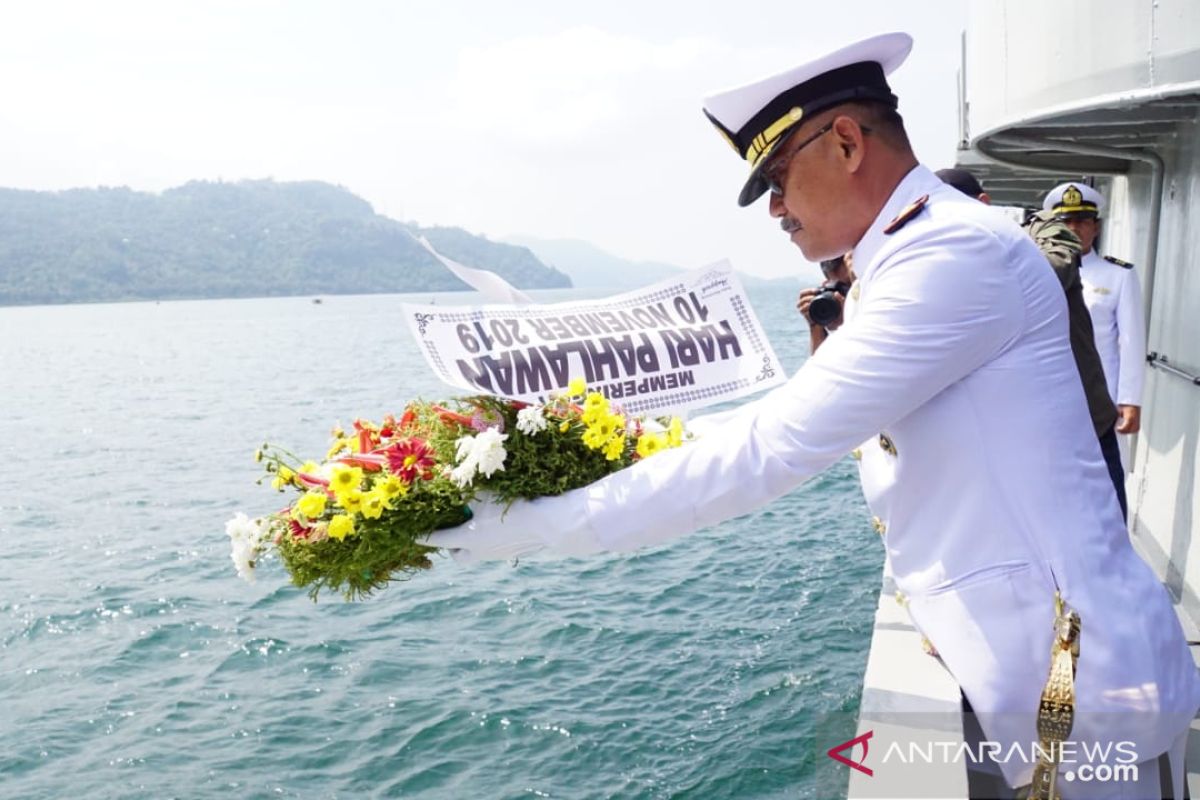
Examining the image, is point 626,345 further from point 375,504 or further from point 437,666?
point 437,666

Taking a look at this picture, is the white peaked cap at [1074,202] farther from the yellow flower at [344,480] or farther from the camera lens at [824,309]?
the yellow flower at [344,480]

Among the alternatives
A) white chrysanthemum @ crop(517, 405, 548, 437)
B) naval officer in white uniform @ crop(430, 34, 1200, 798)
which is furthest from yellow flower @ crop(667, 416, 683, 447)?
naval officer in white uniform @ crop(430, 34, 1200, 798)

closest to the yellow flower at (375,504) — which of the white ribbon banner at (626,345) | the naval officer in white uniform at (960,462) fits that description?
the white ribbon banner at (626,345)

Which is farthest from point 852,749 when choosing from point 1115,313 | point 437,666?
point 437,666

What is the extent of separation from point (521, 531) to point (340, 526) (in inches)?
19.3

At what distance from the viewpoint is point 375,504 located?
233 cm

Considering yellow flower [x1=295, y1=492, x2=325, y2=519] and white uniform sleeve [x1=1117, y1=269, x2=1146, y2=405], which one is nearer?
yellow flower [x1=295, y1=492, x2=325, y2=519]

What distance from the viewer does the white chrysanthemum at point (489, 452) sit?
7.43 feet

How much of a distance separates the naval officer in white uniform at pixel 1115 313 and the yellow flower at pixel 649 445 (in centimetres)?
488

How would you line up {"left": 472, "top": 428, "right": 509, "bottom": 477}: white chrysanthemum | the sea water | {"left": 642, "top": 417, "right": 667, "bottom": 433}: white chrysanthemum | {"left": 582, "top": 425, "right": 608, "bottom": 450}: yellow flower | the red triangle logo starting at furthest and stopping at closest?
the sea water < the red triangle logo < {"left": 642, "top": 417, "right": 667, "bottom": 433}: white chrysanthemum < {"left": 582, "top": 425, "right": 608, "bottom": 450}: yellow flower < {"left": 472, "top": 428, "right": 509, "bottom": 477}: white chrysanthemum

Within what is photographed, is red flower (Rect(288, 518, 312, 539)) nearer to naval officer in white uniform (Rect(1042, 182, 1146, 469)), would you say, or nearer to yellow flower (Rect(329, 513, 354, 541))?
yellow flower (Rect(329, 513, 354, 541))

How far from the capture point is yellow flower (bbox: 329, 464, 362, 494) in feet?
7.82

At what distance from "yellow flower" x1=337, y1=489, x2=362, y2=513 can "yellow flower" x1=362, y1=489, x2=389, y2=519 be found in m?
0.02

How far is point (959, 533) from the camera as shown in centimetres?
188
